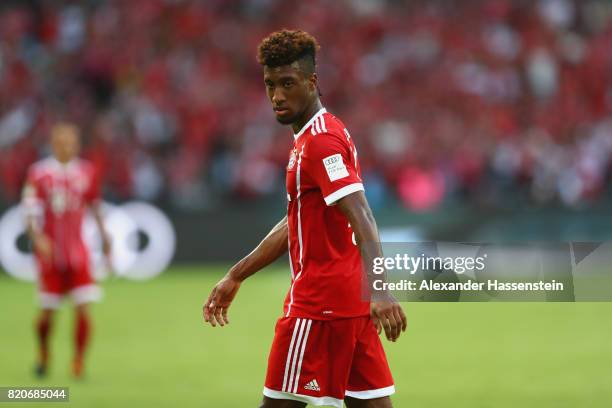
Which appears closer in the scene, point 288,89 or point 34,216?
point 288,89

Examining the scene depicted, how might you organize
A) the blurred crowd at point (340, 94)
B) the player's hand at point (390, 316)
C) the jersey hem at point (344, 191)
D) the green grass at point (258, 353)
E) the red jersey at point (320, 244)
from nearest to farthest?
the player's hand at point (390, 316) → the jersey hem at point (344, 191) → the red jersey at point (320, 244) → the green grass at point (258, 353) → the blurred crowd at point (340, 94)

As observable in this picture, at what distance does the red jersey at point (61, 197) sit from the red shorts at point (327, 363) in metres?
5.25

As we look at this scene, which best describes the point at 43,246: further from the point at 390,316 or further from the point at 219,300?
the point at 390,316

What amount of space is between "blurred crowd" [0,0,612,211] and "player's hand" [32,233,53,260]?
7.77 metres

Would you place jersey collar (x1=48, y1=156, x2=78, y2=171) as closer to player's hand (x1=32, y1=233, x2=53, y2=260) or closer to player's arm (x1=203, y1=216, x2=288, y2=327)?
player's hand (x1=32, y1=233, x2=53, y2=260)

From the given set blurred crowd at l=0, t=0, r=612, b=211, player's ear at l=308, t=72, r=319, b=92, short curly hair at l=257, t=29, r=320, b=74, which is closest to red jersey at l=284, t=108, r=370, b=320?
player's ear at l=308, t=72, r=319, b=92

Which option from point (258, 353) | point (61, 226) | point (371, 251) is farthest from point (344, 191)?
point (258, 353)

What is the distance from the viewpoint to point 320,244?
458 cm

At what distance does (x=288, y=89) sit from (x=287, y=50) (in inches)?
6.7

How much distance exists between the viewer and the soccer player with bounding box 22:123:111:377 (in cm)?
930

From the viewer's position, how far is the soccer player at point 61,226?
9.30 m

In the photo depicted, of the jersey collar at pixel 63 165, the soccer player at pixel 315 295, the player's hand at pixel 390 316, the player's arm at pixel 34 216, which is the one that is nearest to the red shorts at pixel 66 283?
the player's arm at pixel 34 216

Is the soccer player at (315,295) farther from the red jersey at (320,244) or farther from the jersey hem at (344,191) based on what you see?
the jersey hem at (344,191)

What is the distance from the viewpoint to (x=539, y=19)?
21672 mm
